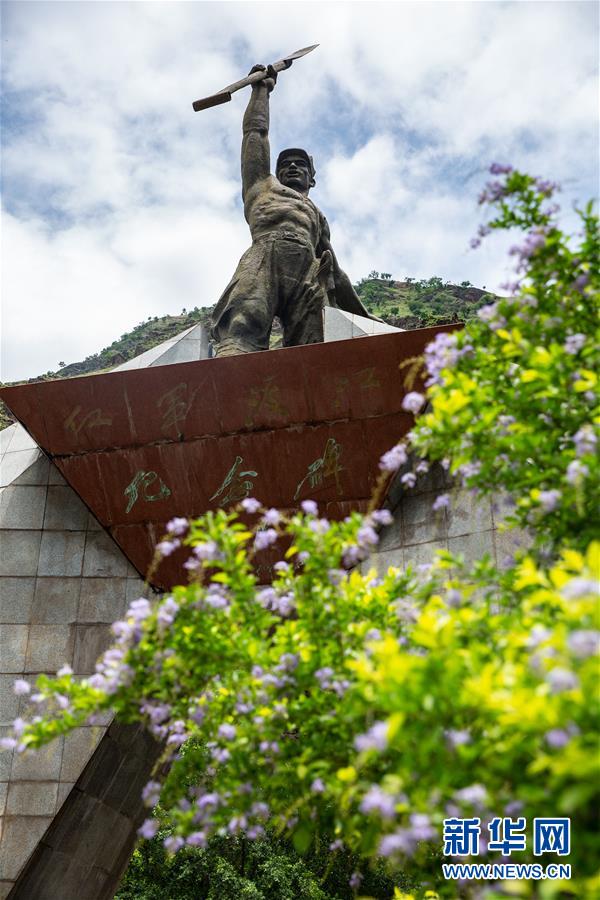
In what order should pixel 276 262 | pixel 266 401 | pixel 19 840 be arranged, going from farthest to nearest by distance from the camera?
pixel 276 262
pixel 266 401
pixel 19 840

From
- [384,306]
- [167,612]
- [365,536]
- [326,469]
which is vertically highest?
[384,306]

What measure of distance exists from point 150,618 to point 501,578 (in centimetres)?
173

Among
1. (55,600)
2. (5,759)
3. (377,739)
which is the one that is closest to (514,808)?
(377,739)

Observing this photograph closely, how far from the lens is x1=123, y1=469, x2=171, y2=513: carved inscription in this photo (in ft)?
28.0

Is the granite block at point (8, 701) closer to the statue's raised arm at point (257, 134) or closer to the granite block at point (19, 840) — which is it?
the granite block at point (19, 840)

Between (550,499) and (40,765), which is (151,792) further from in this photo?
(40,765)

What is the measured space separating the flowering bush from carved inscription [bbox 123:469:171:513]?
4180mm

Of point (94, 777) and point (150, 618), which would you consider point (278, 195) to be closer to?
point (94, 777)

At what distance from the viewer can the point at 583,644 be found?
2.33m

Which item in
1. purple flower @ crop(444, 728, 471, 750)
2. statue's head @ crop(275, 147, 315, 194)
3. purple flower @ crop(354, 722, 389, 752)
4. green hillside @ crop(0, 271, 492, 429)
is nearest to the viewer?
purple flower @ crop(354, 722, 389, 752)

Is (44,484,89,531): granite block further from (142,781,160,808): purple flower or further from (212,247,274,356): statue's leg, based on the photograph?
(142,781,160,808): purple flower

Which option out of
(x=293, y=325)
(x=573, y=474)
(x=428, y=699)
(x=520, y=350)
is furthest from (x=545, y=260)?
(x=293, y=325)

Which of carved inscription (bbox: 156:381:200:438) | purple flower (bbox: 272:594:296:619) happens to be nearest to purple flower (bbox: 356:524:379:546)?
purple flower (bbox: 272:594:296:619)

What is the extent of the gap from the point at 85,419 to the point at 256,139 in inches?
187
